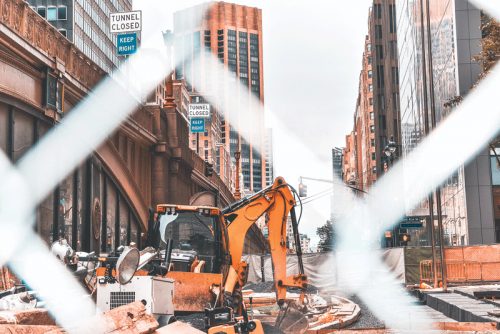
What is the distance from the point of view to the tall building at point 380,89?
10031cm

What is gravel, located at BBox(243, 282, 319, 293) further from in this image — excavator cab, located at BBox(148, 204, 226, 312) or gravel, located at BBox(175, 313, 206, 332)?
gravel, located at BBox(175, 313, 206, 332)

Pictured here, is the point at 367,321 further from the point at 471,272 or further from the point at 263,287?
the point at 263,287

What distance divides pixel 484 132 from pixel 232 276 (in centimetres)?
2920

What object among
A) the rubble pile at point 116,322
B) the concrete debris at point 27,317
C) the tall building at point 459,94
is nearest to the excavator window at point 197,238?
the concrete debris at point 27,317

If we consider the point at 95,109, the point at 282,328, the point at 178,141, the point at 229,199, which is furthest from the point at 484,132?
the point at 229,199

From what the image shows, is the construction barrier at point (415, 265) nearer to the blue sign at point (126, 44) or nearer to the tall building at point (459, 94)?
the tall building at point (459, 94)

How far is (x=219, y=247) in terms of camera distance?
Answer: 16.8m

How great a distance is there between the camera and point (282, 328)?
17078 mm

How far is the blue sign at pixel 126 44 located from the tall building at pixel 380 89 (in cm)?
4706

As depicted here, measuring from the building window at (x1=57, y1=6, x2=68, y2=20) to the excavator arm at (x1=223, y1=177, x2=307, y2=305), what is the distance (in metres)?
80.5

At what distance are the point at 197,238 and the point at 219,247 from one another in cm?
53

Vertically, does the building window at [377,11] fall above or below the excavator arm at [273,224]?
above

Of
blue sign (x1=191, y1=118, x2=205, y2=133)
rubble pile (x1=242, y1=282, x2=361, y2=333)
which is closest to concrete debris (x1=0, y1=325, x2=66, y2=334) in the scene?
rubble pile (x1=242, y1=282, x2=361, y2=333)

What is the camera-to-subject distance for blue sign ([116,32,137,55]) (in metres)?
31.5
